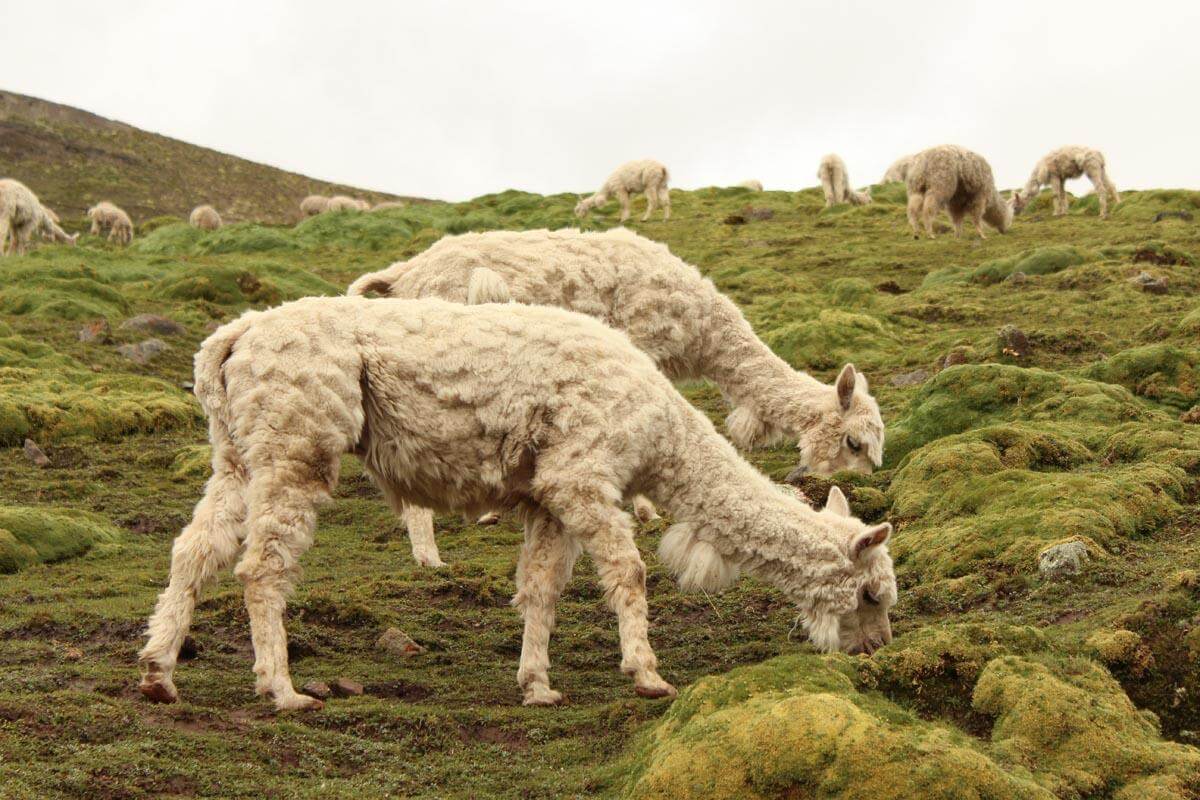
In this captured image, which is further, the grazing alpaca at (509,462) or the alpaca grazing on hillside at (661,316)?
the alpaca grazing on hillside at (661,316)

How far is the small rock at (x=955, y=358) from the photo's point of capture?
1918cm

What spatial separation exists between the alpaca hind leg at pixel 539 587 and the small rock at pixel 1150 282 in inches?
700

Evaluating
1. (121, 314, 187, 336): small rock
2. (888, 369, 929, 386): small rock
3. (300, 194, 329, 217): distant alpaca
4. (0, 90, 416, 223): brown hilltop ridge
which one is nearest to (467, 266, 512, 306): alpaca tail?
(888, 369, 929, 386): small rock

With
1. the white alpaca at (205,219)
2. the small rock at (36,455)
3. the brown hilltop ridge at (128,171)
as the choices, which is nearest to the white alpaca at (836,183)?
the white alpaca at (205,219)

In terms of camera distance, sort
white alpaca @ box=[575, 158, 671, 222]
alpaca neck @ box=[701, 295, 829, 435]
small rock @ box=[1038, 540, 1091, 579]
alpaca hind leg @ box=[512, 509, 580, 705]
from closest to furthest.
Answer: alpaca hind leg @ box=[512, 509, 580, 705] < small rock @ box=[1038, 540, 1091, 579] < alpaca neck @ box=[701, 295, 829, 435] < white alpaca @ box=[575, 158, 671, 222]

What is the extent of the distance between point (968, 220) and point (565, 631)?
2879 cm

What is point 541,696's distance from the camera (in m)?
9.32

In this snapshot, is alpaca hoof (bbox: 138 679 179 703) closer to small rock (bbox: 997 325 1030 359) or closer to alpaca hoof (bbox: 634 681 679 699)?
alpaca hoof (bbox: 634 681 679 699)

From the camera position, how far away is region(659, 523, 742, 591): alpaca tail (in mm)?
9891

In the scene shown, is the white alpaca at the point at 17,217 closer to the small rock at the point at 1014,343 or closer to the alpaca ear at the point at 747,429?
the alpaca ear at the point at 747,429

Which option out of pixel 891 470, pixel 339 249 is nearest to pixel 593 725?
pixel 891 470

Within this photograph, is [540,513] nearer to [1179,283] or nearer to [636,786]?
[636,786]

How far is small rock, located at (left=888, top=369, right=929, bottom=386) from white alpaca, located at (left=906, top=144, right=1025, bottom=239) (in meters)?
15.5

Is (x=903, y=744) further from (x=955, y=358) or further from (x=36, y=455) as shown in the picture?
(x=36, y=455)
